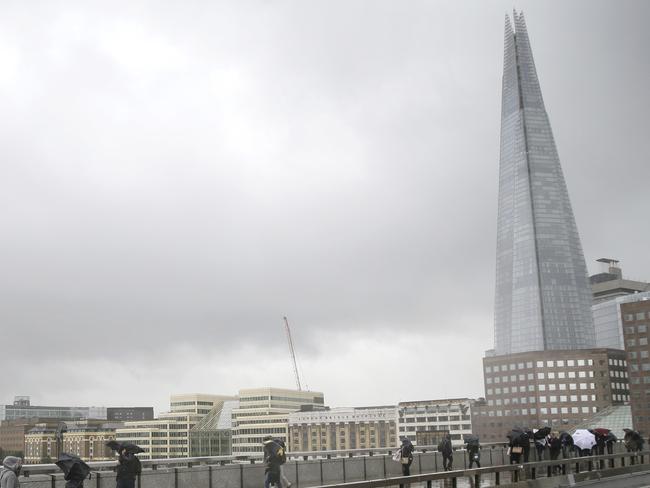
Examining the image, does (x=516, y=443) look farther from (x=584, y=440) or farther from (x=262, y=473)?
(x=262, y=473)

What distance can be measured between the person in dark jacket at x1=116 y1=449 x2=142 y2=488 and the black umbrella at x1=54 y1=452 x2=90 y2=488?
1.69m

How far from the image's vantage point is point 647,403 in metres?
199

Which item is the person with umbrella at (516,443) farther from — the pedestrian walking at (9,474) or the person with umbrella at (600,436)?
the pedestrian walking at (9,474)

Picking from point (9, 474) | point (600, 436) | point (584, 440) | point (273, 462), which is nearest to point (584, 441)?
point (584, 440)

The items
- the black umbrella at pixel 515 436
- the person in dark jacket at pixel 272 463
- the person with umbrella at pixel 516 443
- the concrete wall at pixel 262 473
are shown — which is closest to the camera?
the person in dark jacket at pixel 272 463

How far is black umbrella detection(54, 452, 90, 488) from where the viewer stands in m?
18.0

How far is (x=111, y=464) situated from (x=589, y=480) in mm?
18788

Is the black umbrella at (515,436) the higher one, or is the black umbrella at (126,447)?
the black umbrella at (126,447)

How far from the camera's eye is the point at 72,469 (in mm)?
17969

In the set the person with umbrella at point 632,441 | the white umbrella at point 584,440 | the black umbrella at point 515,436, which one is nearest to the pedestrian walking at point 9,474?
the black umbrella at point 515,436

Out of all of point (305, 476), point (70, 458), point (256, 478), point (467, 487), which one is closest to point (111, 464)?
point (256, 478)

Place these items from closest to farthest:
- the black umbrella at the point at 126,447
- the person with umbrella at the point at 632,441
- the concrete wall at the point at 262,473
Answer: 1. the black umbrella at the point at 126,447
2. the concrete wall at the point at 262,473
3. the person with umbrella at the point at 632,441

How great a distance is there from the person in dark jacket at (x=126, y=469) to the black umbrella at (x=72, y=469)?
1.69 meters

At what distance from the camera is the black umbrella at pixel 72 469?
1797 centimetres
